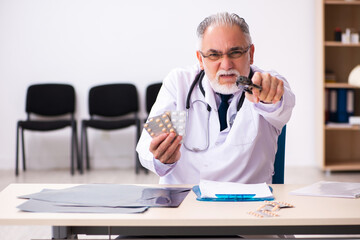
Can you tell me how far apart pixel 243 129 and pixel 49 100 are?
3.68 meters

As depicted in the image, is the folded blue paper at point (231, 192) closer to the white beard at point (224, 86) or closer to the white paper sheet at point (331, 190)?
the white paper sheet at point (331, 190)

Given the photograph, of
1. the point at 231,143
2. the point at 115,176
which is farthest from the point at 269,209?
the point at 115,176

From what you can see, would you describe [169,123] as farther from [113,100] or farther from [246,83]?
[113,100]

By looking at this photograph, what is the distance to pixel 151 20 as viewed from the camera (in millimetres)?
5387

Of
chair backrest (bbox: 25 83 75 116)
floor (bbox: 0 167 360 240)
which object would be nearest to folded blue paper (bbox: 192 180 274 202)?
floor (bbox: 0 167 360 240)

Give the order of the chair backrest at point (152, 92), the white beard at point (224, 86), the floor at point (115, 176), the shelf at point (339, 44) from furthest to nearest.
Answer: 1. the chair backrest at point (152, 92)
2. the shelf at point (339, 44)
3. the floor at point (115, 176)
4. the white beard at point (224, 86)

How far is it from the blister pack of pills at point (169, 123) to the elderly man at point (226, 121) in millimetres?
299

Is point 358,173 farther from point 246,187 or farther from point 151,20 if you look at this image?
point 246,187

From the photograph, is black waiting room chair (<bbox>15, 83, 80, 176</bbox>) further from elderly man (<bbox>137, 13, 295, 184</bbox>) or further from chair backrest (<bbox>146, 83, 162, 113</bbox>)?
elderly man (<bbox>137, 13, 295, 184</bbox>)

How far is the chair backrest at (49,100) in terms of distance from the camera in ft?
17.3

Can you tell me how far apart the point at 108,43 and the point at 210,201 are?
162 inches

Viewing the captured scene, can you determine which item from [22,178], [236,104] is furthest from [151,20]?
[236,104]

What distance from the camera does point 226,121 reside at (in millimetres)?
1985

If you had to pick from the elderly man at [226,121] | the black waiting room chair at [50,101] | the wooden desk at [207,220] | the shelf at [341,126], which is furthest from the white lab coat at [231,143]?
the black waiting room chair at [50,101]
